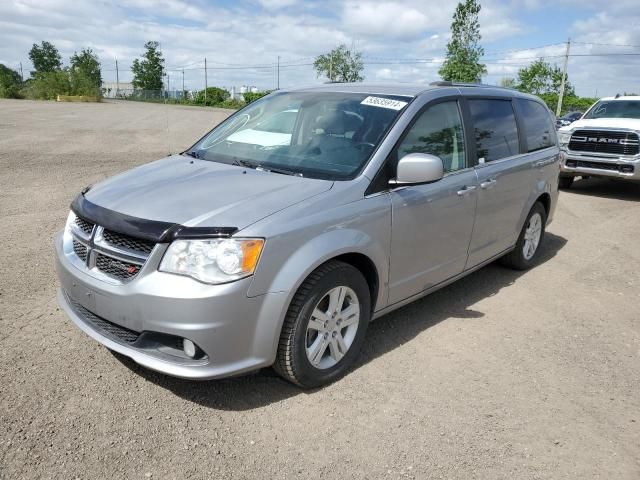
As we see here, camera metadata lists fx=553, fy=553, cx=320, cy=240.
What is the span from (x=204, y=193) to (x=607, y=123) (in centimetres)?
1022

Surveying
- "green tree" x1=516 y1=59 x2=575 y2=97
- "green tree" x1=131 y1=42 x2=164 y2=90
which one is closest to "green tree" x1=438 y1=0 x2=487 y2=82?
"green tree" x1=516 y1=59 x2=575 y2=97

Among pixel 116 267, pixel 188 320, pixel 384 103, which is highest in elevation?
pixel 384 103

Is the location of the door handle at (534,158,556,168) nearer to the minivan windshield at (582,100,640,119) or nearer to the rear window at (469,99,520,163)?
the rear window at (469,99,520,163)

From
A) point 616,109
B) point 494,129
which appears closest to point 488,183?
point 494,129

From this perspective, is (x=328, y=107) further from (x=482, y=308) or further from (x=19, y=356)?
(x=19, y=356)

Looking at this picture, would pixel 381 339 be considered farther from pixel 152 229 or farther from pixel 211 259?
pixel 152 229

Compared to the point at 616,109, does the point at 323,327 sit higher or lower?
lower

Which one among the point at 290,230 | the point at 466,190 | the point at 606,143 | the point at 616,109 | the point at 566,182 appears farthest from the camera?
the point at 566,182

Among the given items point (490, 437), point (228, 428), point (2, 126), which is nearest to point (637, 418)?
point (490, 437)

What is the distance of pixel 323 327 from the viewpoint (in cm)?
334

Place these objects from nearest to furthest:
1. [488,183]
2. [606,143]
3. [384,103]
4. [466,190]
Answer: [384,103], [466,190], [488,183], [606,143]

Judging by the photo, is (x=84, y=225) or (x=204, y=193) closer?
(x=204, y=193)

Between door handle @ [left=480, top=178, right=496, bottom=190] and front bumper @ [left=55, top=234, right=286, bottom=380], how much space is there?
2.32 m

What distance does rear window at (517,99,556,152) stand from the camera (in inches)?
217
